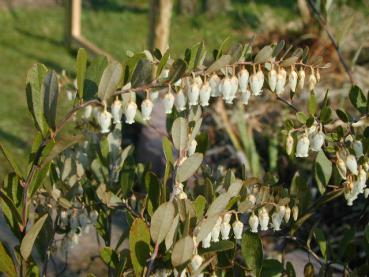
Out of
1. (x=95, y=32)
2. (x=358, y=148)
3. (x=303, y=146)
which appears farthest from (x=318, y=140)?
(x=95, y=32)

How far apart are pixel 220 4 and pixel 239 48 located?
8717 mm

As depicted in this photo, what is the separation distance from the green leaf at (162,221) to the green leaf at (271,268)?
0.50 metres

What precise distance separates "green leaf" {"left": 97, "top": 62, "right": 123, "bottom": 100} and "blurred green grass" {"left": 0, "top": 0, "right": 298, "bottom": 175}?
473 cm

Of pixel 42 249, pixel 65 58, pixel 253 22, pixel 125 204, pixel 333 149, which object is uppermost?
pixel 253 22

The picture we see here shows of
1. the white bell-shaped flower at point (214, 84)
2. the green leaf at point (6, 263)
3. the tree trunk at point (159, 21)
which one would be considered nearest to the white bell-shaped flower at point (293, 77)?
the white bell-shaped flower at point (214, 84)

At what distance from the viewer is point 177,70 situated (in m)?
2.12

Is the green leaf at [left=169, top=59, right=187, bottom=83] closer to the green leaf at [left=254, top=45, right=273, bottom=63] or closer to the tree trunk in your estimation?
the green leaf at [left=254, top=45, right=273, bottom=63]

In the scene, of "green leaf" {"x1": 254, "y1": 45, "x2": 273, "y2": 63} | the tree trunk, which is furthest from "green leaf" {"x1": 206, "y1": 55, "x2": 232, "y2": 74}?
the tree trunk

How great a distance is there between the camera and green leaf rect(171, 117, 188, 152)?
2236 mm

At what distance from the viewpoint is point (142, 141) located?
5.40 metres

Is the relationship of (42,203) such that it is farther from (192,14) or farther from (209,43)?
(192,14)

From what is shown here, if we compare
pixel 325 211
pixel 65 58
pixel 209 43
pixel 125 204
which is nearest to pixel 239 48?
pixel 125 204

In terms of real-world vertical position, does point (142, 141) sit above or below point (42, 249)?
above

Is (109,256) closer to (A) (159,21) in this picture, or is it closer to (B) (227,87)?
(B) (227,87)
